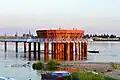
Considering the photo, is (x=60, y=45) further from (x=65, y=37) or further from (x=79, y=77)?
(x=79, y=77)

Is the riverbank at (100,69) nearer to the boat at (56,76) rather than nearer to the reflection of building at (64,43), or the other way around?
the boat at (56,76)

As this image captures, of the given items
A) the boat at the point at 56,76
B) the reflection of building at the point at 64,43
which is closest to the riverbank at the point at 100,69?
the boat at the point at 56,76

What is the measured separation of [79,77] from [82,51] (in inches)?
2785

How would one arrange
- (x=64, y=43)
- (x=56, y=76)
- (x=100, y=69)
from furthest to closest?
(x=64, y=43) < (x=100, y=69) < (x=56, y=76)

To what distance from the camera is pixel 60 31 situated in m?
101

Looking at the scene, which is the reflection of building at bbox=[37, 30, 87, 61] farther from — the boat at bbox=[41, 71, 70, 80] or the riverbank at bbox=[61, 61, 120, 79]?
the boat at bbox=[41, 71, 70, 80]

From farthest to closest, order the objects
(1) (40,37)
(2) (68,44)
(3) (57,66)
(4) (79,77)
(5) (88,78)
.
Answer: (1) (40,37) < (2) (68,44) < (3) (57,66) < (4) (79,77) < (5) (88,78)

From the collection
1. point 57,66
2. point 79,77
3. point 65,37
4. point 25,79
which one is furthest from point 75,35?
point 79,77

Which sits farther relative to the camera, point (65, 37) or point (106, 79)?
point (65, 37)

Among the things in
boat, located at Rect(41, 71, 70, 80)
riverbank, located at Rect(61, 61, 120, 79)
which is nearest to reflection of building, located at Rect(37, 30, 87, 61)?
riverbank, located at Rect(61, 61, 120, 79)

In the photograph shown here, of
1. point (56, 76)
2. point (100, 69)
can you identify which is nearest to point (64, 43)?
point (100, 69)

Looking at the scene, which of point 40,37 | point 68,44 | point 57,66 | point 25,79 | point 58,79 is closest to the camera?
point 58,79

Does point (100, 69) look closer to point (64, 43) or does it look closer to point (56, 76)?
point (56, 76)

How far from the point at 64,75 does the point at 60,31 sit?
62058 mm
